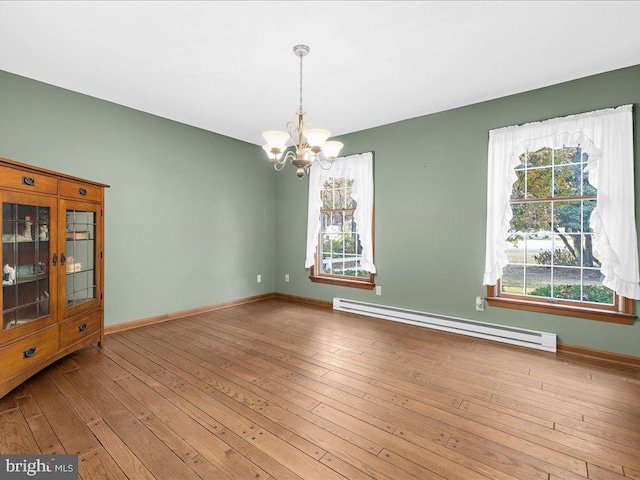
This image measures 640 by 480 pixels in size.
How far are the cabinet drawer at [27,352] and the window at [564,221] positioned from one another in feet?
14.1

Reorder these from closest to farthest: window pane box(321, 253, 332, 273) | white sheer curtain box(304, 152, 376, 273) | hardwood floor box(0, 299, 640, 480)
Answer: hardwood floor box(0, 299, 640, 480), white sheer curtain box(304, 152, 376, 273), window pane box(321, 253, 332, 273)

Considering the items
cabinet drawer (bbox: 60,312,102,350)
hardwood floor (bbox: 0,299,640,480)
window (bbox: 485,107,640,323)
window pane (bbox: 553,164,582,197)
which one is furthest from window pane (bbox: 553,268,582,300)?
cabinet drawer (bbox: 60,312,102,350)

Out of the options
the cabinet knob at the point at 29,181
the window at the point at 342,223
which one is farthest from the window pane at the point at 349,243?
the cabinet knob at the point at 29,181

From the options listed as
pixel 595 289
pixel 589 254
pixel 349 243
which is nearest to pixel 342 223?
pixel 349 243

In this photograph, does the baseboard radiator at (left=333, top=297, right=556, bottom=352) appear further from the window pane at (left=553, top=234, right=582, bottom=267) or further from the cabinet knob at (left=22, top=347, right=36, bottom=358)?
the cabinet knob at (left=22, top=347, right=36, bottom=358)

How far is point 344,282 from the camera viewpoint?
196 inches

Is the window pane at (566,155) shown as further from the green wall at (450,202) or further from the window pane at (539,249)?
the window pane at (539,249)

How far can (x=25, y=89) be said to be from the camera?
124 inches

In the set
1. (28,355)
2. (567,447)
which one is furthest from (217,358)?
(567,447)

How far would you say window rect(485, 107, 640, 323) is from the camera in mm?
2955

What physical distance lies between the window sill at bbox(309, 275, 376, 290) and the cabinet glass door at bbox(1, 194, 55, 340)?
135 inches

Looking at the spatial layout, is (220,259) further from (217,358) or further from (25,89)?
(25,89)

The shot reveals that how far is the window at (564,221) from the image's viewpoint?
2.96 m

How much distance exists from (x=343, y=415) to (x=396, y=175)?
3.27m
